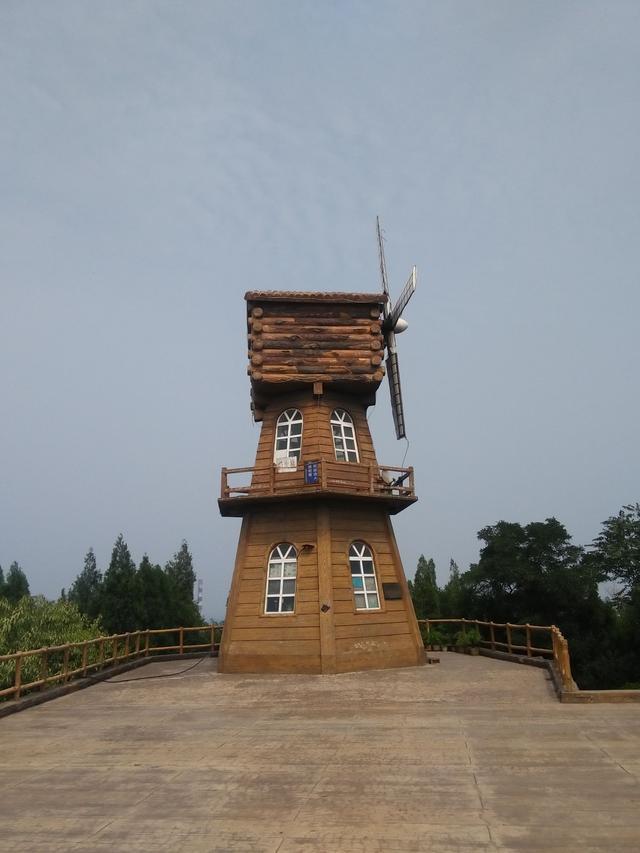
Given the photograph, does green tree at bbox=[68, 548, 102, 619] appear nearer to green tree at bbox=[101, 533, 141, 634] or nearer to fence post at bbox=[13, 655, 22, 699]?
green tree at bbox=[101, 533, 141, 634]

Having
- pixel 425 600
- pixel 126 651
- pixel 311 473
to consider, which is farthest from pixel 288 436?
pixel 425 600

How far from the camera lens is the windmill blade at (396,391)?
19.6 m

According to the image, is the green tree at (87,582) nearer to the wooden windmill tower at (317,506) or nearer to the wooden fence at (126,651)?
the wooden fence at (126,651)

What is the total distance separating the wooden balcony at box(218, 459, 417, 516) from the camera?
1584cm

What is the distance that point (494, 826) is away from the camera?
514cm

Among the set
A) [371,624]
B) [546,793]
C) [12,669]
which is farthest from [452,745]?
[12,669]

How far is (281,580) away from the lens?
16.1 m

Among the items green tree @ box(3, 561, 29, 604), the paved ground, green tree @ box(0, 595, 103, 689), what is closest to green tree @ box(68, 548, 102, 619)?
green tree @ box(3, 561, 29, 604)

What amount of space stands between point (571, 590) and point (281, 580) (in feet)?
67.6

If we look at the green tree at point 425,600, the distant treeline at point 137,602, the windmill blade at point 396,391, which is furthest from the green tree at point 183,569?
the windmill blade at point 396,391

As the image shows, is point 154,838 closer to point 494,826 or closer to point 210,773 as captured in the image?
point 210,773

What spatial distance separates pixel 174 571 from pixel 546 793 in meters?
67.8

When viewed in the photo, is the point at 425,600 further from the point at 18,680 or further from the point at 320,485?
the point at 18,680

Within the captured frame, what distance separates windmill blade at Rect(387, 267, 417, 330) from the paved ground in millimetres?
11227
